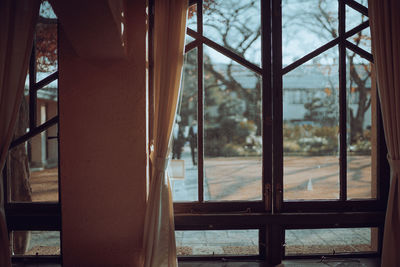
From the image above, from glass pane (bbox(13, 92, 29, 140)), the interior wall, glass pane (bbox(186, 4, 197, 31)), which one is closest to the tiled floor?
the interior wall

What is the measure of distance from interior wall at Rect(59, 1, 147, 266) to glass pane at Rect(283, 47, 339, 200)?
→ 4.02 feet

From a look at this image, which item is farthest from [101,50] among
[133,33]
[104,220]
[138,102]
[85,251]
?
[85,251]

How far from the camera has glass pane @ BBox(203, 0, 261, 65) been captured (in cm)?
238

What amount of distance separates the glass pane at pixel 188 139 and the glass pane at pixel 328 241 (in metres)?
0.94

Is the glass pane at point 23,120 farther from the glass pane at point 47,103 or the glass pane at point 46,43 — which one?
the glass pane at point 46,43

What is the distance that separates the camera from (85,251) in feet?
6.88

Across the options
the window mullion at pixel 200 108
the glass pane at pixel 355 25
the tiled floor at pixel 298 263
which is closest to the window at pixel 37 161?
the tiled floor at pixel 298 263

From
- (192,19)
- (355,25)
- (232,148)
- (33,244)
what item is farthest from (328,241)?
(33,244)

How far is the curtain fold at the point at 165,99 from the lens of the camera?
2.08 metres

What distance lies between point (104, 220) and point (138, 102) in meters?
0.91

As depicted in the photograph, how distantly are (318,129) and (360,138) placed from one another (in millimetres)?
360

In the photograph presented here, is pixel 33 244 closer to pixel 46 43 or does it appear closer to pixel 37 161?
pixel 37 161

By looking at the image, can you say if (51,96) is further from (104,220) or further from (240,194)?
(240,194)

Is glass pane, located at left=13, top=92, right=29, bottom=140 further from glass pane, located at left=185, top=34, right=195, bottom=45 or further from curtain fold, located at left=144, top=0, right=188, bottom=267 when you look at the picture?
glass pane, located at left=185, top=34, right=195, bottom=45
